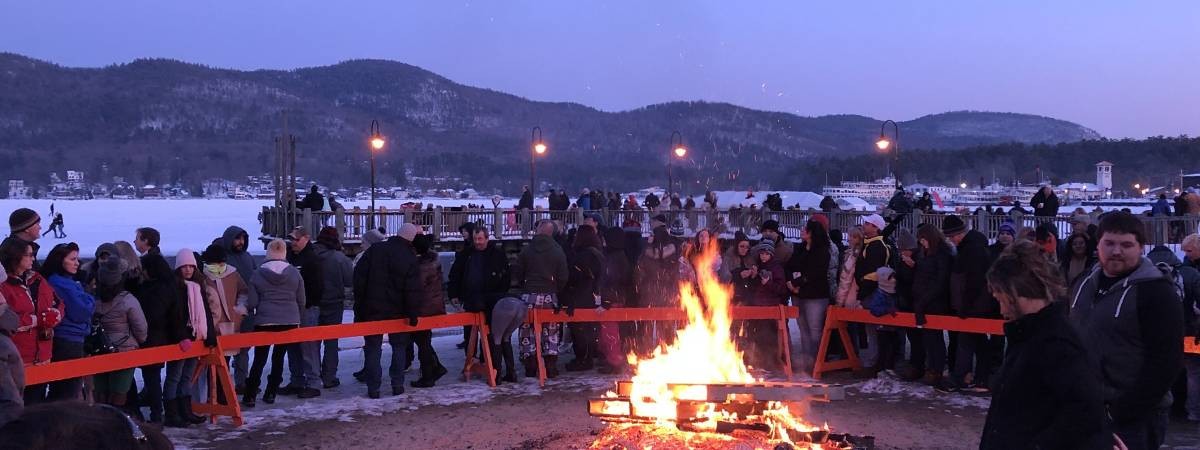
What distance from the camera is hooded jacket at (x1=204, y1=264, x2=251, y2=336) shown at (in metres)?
9.52

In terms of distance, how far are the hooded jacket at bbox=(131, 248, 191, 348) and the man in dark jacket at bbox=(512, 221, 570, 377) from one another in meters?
3.95

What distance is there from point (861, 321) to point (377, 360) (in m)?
5.41

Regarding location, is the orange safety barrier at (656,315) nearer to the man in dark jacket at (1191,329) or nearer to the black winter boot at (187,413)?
the black winter boot at (187,413)

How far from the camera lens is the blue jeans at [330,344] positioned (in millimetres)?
10977

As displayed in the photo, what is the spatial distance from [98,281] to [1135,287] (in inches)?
305

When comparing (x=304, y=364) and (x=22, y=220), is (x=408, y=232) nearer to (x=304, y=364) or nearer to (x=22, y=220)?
(x=304, y=364)

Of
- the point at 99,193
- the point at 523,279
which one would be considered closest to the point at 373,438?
the point at 523,279

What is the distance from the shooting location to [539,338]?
1138 centimetres

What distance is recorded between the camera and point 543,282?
11.5 metres

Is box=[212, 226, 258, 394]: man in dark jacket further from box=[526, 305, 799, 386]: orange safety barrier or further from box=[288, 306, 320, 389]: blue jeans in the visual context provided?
box=[526, 305, 799, 386]: orange safety barrier

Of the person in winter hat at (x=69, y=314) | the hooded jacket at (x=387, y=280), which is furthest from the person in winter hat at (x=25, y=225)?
the hooded jacket at (x=387, y=280)

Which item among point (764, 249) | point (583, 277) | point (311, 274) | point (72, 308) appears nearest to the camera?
point (72, 308)

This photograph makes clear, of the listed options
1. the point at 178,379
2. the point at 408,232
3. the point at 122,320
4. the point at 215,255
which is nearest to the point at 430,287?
the point at 408,232

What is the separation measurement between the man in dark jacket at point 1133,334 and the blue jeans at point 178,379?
296 inches
